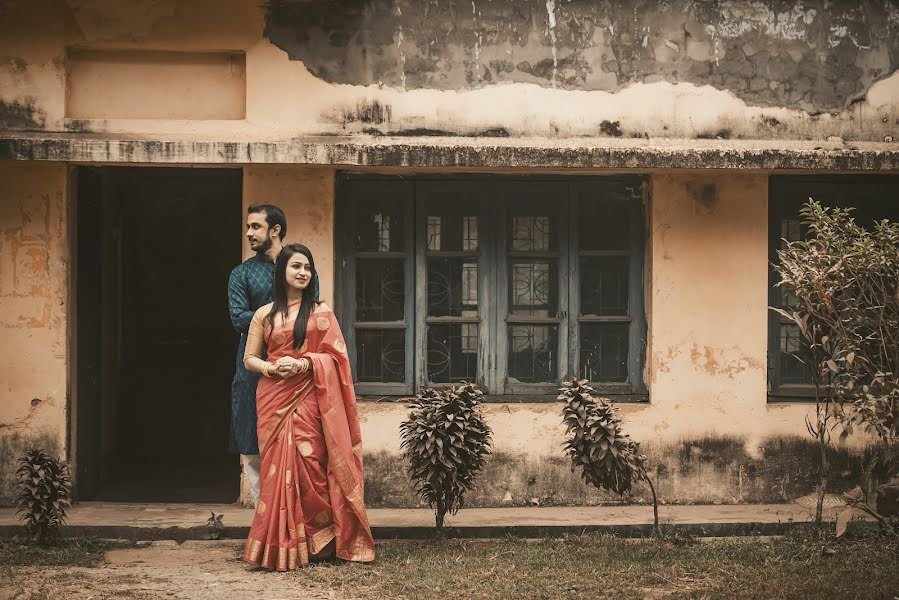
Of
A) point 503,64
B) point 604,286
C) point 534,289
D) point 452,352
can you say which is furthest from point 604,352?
point 503,64

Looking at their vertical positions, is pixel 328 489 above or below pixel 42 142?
below

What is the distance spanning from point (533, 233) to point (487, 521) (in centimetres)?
207

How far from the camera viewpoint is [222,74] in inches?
286

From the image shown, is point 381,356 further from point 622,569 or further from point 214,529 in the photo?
point 622,569

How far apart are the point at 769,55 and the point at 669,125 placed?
2.86ft

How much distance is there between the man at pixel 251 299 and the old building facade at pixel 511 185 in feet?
2.81

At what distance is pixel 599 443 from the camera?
5.88 meters

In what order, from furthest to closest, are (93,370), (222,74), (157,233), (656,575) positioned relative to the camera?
(157,233) → (93,370) → (222,74) → (656,575)

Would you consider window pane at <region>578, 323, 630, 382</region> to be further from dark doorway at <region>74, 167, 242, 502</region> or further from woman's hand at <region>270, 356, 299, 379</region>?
dark doorway at <region>74, 167, 242, 502</region>

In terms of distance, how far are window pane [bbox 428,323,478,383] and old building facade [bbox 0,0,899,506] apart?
16 millimetres

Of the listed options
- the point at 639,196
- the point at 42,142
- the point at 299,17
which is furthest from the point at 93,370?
the point at 639,196

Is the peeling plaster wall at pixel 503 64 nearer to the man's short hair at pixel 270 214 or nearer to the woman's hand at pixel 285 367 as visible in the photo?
the man's short hair at pixel 270 214

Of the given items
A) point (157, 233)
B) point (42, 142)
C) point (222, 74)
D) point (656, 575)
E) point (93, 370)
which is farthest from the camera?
point (157, 233)

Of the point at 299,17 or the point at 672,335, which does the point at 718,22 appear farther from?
the point at 299,17
